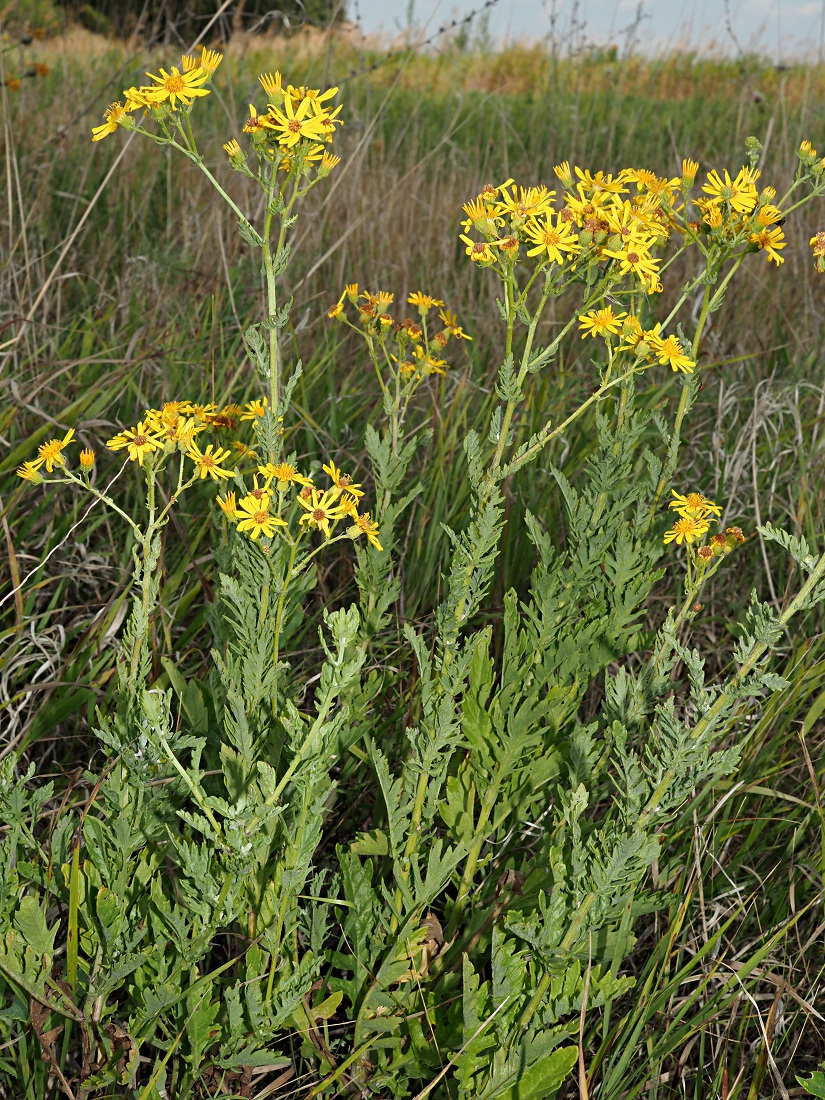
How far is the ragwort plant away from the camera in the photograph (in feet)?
3.79

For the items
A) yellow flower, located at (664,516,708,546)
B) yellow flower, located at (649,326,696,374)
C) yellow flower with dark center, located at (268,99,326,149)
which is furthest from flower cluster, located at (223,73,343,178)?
yellow flower, located at (664,516,708,546)

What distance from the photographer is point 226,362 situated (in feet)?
8.47

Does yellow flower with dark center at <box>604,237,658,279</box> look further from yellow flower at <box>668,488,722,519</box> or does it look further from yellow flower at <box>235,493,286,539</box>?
yellow flower at <box>235,493,286,539</box>

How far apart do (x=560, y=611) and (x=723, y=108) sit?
23.2ft

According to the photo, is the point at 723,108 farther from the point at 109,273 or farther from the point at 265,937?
the point at 265,937

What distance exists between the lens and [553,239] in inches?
51.2

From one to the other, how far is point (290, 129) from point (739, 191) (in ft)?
2.27

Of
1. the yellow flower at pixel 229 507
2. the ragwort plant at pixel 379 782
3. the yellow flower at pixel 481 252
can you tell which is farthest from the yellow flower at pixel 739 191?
the yellow flower at pixel 229 507

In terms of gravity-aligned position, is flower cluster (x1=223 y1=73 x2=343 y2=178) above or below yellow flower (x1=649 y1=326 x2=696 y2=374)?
above

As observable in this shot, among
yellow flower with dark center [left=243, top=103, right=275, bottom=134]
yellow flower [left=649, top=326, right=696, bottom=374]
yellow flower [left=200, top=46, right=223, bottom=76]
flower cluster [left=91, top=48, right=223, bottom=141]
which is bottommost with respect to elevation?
yellow flower [left=649, top=326, right=696, bottom=374]

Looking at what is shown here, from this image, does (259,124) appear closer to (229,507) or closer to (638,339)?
(229,507)

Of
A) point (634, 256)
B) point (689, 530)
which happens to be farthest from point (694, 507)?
point (634, 256)

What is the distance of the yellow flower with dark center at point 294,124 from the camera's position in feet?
4.05

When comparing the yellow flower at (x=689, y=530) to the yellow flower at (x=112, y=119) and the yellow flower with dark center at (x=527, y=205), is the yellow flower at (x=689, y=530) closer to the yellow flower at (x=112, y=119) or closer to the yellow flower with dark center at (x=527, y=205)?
the yellow flower with dark center at (x=527, y=205)
